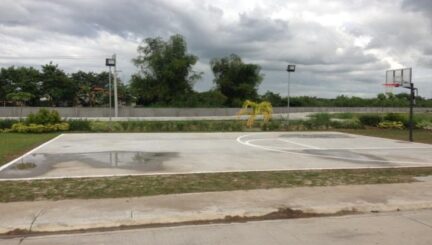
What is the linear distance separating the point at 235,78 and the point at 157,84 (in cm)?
1406

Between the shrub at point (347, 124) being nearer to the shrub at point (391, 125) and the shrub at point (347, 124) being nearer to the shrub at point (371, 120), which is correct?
the shrub at point (371, 120)

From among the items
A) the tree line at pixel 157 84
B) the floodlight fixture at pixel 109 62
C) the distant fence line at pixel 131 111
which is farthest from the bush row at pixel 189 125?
the tree line at pixel 157 84

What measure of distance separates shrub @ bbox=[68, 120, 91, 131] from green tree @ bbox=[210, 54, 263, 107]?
148ft

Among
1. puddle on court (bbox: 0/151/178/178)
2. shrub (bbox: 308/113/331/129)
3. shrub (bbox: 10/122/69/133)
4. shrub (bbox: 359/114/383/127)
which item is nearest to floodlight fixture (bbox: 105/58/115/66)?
shrub (bbox: 10/122/69/133)

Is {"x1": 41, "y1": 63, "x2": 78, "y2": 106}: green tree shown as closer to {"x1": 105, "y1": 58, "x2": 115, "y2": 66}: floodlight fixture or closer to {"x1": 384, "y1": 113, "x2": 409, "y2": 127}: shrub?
{"x1": 105, "y1": 58, "x2": 115, "y2": 66}: floodlight fixture

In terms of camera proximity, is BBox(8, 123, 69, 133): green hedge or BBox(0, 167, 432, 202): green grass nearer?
BBox(0, 167, 432, 202): green grass

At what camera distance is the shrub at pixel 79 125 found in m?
25.6

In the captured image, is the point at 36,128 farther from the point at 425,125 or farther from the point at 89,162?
the point at 425,125

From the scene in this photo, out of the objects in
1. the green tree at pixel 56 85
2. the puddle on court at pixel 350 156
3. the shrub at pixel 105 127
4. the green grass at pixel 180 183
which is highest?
the green tree at pixel 56 85

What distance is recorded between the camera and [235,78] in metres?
71.5

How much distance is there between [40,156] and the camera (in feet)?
43.8

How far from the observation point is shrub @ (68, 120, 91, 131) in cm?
2564

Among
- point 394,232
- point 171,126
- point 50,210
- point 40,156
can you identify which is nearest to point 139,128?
point 171,126

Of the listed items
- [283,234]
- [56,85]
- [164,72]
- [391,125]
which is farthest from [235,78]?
[283,234]
